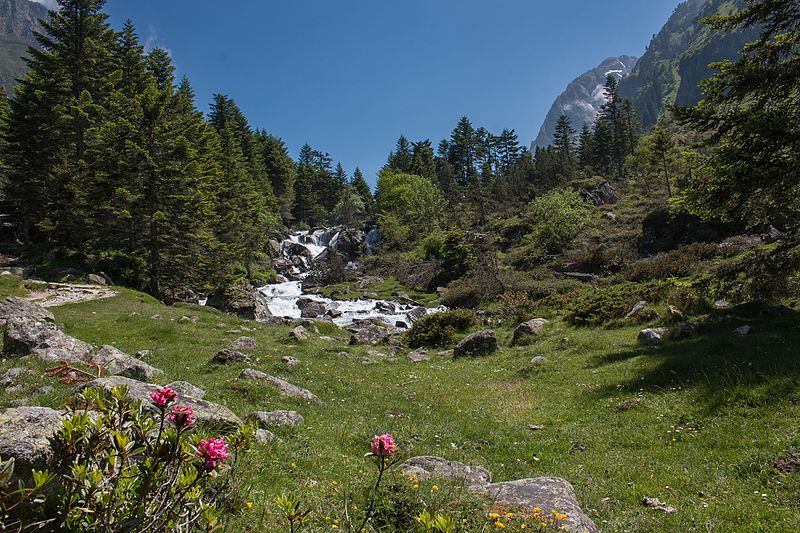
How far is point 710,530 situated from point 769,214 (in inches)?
602

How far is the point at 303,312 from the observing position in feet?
127

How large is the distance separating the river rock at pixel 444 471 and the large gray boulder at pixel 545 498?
381mm

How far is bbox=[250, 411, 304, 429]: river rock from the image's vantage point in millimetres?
8220

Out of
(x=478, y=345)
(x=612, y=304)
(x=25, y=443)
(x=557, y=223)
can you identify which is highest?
(x=557, y=223)

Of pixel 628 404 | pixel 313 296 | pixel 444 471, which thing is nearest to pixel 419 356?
pixel 628 404

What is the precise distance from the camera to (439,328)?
25250mm

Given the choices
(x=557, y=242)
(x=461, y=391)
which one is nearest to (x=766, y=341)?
(x=461, y=391)

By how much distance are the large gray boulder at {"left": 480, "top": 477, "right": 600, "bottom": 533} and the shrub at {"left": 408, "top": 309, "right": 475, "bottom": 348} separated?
18450mm

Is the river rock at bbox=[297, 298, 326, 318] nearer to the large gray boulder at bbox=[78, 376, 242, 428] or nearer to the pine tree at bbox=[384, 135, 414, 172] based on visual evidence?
the large gray boulder at bbox=[78, 376, 242, 428]

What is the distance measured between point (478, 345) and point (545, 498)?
1592 centimetres

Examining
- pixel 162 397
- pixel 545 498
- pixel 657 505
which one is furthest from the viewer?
pixel 657 505

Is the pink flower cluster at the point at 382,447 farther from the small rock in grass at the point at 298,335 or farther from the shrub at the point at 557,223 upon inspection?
the shrub at the point at 557,223

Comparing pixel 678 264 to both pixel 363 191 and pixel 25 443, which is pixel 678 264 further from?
pixel 363 191

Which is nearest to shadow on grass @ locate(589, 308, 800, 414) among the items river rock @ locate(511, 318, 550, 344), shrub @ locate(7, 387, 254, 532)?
river rock @ locate(511, 318, 550, 344)
